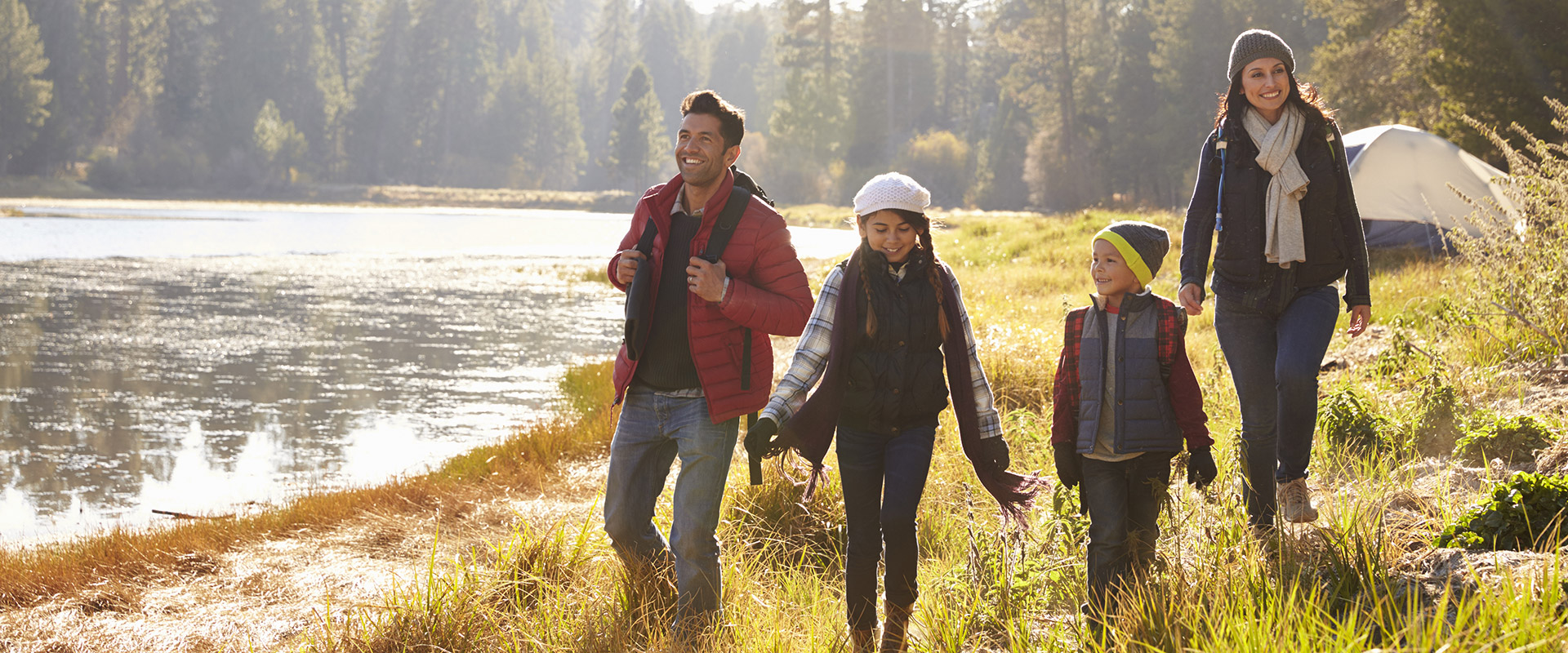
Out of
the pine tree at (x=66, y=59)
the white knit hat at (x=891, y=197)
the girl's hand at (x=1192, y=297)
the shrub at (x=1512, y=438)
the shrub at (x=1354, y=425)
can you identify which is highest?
the pine tree at (x=66, y=59)

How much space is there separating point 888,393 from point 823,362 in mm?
277

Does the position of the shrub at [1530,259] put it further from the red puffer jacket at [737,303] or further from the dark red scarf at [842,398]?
the red puffer jacket at [737,303]

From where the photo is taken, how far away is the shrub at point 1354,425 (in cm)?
532

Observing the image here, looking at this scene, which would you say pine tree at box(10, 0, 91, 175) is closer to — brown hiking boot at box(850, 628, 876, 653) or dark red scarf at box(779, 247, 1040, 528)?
dark red scarf at box(779, 247, 1040, 528)

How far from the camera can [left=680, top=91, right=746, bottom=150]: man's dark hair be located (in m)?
3.73

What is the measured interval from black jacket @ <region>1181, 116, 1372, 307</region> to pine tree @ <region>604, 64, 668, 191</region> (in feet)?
278

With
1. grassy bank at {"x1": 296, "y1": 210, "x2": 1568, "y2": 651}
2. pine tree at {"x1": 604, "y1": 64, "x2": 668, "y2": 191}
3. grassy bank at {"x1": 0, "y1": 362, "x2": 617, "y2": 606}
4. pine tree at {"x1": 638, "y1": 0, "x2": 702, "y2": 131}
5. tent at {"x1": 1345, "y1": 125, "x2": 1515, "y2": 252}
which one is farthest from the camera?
pine tree at {"x1": 638, "y1": 0, "x2": 702, "y2": 131}

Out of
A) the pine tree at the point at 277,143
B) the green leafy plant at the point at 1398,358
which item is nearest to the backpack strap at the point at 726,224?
the green leafy plant at the point at 1398,358

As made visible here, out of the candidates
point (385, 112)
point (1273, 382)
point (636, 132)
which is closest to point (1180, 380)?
point (1273, 382)

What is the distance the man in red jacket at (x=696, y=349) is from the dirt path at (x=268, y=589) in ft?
3.24

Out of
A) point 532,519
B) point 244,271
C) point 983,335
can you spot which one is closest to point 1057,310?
point 983,335

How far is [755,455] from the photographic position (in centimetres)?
337

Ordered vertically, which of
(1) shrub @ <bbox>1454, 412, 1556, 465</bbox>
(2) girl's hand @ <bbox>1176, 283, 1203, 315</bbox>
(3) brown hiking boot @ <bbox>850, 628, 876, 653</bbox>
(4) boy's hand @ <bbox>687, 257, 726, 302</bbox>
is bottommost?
(3) brown hiking boot @ <bbox>850, 628, 876, 653</bbox>

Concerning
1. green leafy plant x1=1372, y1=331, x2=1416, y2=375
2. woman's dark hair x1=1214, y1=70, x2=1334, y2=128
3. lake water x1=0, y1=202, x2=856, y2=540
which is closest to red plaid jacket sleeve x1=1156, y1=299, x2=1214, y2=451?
woman's dark hair x1=1214, y1=70, x2=1334, y2=128
